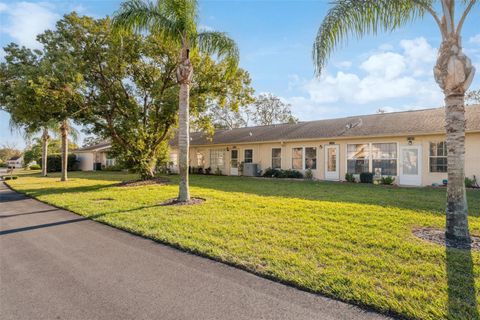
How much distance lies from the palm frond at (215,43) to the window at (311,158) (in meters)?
9.53

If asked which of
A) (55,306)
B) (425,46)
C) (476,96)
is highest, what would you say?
(476,96)

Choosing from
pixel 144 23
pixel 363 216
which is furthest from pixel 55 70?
pixel 363 216

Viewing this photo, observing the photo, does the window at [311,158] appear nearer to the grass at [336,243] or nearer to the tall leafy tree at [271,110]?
the grass at [336,243]

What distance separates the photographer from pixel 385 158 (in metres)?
14.7

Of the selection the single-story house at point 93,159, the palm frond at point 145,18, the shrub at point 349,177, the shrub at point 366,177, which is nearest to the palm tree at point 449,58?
the palm frond at point 145,18

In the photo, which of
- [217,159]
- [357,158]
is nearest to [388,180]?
[357,158]

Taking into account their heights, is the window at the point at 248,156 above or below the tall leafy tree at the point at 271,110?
below

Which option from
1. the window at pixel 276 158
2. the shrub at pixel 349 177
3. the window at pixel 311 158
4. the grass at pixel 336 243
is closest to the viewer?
the grass at pixel 336 243

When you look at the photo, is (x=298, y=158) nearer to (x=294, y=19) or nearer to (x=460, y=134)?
(x=294, y=19)

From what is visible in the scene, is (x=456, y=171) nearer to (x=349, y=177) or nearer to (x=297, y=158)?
(x=349, y=177)

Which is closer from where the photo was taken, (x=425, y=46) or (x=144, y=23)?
(x=425, y=46)

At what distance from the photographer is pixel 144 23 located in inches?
357

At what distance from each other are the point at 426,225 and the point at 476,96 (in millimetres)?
34080

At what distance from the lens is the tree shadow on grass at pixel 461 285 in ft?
8.80
